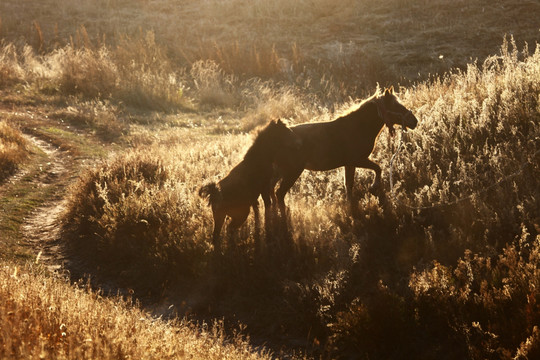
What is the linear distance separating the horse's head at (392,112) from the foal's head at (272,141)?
1.66 metres

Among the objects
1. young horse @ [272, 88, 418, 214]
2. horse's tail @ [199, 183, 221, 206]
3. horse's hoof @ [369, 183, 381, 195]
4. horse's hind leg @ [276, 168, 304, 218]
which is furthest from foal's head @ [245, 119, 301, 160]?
horse's hoof @ [369, 183, 381, 195]

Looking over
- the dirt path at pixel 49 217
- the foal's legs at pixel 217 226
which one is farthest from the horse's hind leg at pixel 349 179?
the dirt path at pixel 49 217

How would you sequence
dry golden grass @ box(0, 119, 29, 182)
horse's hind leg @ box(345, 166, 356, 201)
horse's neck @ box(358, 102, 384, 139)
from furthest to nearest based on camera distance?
1. dry golden grass @ box(0, 119, 29, 182)
2. horse's hind leg @ box(345, 166, 356, 201)
3. horse's neck @ box(358, 102, 384, 139)

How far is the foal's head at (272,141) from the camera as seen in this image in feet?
26.3

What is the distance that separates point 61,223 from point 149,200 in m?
2.32

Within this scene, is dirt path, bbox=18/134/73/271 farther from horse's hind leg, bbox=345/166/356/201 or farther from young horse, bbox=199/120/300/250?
horse's hind leg, bbox=345/166/356/201

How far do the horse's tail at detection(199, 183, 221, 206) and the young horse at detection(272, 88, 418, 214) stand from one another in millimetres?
1091

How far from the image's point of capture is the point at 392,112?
866 cm

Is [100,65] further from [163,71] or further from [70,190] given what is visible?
[70,190]

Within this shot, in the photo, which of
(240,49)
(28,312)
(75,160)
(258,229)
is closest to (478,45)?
(240,49)

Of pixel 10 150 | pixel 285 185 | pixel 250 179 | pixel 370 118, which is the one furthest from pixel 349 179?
pixel 10 150

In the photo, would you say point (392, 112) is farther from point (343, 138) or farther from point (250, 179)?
point (250, 179)

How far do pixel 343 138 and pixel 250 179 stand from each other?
176 cm

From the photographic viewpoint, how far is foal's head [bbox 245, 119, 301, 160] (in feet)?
26.3
